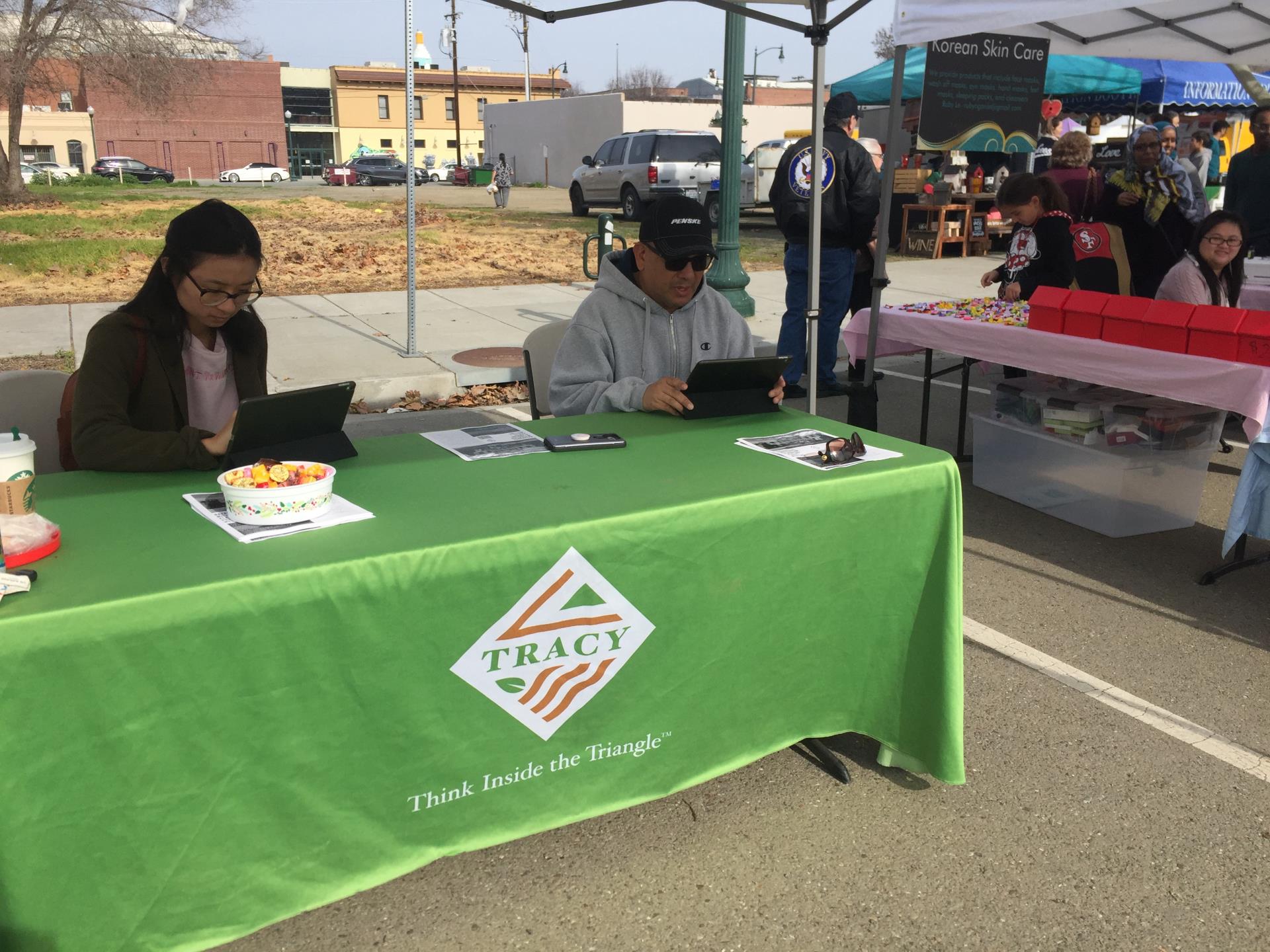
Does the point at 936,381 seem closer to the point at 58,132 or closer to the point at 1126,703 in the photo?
the point at 1126,703

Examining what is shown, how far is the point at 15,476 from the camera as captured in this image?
1950 mm

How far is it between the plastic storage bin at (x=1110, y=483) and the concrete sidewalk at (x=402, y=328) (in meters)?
2.05

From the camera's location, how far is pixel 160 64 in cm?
2758

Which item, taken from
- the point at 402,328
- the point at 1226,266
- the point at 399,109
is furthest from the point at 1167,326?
the point at 399,109

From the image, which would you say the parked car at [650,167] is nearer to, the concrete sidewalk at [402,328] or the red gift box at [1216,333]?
the concrete sidewalk at [402,328]

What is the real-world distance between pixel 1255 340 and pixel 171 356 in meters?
3.91

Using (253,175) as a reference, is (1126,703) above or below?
below

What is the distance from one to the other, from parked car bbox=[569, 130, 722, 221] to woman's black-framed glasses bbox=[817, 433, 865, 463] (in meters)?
16.5

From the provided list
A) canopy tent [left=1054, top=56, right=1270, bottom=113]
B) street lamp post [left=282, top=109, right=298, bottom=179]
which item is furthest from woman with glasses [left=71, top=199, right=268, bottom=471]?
street lamp post [left=282, top=109, right=298, bottom=179]

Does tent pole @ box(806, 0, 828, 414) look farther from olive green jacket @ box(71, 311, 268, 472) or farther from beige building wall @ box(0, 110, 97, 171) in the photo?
beige building wall @ box(0, 110, 97, 171)

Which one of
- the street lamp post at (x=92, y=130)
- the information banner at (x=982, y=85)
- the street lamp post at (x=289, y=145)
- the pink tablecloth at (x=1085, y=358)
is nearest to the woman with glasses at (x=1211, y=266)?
the pink tablecloth at (x=1085, y=358)

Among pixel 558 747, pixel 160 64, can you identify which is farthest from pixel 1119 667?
pixel 160 64

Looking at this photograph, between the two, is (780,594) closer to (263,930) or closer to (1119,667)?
(263,930)

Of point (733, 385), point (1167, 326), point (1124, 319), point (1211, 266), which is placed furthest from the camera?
point (1211, 266)
